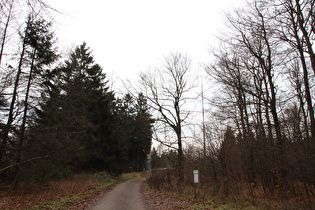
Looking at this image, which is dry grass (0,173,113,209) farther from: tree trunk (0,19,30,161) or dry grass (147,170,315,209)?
dry grass (147,170,315,209)

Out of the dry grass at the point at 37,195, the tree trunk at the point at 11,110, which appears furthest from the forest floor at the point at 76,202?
the tree trunk at the point at 11,110

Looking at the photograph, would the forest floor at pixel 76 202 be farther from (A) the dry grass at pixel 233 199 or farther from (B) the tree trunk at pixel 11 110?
(B) the tree trunk at pixel 11 110

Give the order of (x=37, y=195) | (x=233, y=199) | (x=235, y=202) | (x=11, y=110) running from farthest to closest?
(x=11, y=110)
(x=37, y=195)
(x=233, y=199)
(x=235, y=202)

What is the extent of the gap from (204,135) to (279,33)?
7027 mm

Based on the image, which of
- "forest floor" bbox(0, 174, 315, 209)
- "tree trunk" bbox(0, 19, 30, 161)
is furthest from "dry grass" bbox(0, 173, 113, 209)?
"tree trunk" bbox(0, 19, 30, 161)

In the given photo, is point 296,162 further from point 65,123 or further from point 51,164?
point 51,164

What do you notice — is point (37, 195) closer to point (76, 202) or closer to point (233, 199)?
point (76, 202)

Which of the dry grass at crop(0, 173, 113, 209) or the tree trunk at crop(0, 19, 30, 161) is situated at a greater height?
the tree trunk at crop(0, 19, 30, 161)

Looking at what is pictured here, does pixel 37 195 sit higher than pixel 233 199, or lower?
lower

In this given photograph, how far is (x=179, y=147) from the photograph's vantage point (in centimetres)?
1719

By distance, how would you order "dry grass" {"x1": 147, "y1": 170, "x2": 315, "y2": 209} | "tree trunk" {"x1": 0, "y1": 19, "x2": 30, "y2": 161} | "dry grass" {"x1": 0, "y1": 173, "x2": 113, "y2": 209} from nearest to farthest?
"dry grass" {"x1": 147, "y1": 170, "x2": 315, "y2": 209} → "dry grass" {"x1": 0, "y1": 173, "x2": 113, "y2": 209} → "tree trunk" {"x1": 0, "y1": 19, "x2": 30, "y2": 161}

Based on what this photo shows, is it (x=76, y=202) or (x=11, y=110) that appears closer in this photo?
(x=76, y=202)

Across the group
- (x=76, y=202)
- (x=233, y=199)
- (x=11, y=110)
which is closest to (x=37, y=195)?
(x=76, y=202)

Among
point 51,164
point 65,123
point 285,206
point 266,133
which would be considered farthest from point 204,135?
point 51,164
